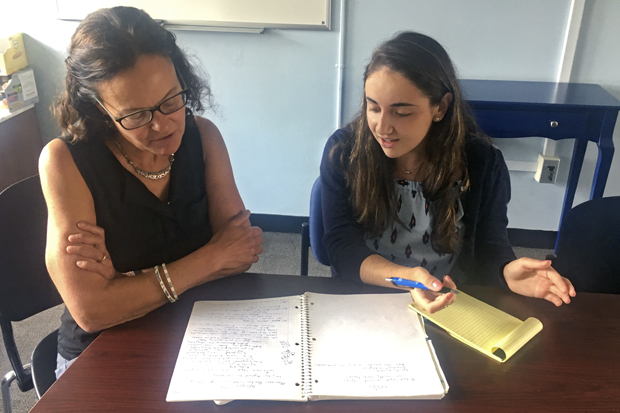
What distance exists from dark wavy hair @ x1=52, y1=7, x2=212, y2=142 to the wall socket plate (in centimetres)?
213

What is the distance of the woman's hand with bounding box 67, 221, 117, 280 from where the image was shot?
3.17 ft

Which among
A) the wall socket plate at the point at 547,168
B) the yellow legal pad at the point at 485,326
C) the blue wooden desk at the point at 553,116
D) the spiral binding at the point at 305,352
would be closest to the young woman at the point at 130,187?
the spiral binding at the point at 305,352

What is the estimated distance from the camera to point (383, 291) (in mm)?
1042

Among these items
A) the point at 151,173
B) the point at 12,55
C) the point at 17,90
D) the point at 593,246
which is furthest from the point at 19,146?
the point at 593,246

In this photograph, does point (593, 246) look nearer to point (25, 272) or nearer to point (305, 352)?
point (305, 352)

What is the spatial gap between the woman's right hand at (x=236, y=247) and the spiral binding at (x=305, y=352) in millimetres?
181

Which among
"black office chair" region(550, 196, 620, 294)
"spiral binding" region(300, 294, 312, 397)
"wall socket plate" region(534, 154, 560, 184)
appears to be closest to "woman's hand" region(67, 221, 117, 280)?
"spiral binding" region(300, 294, 312, 397)

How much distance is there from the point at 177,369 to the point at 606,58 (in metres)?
2.54

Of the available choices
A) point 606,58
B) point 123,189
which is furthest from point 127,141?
point 606,58

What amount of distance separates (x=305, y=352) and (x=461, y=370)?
275 millimetres

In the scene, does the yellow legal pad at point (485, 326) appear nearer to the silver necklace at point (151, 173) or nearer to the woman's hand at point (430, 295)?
the woman's hand at point (430, 295)

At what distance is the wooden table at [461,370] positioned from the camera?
0.74 meters

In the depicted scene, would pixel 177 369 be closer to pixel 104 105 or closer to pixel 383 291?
pixel 383 291

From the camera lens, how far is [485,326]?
0.92 metres
